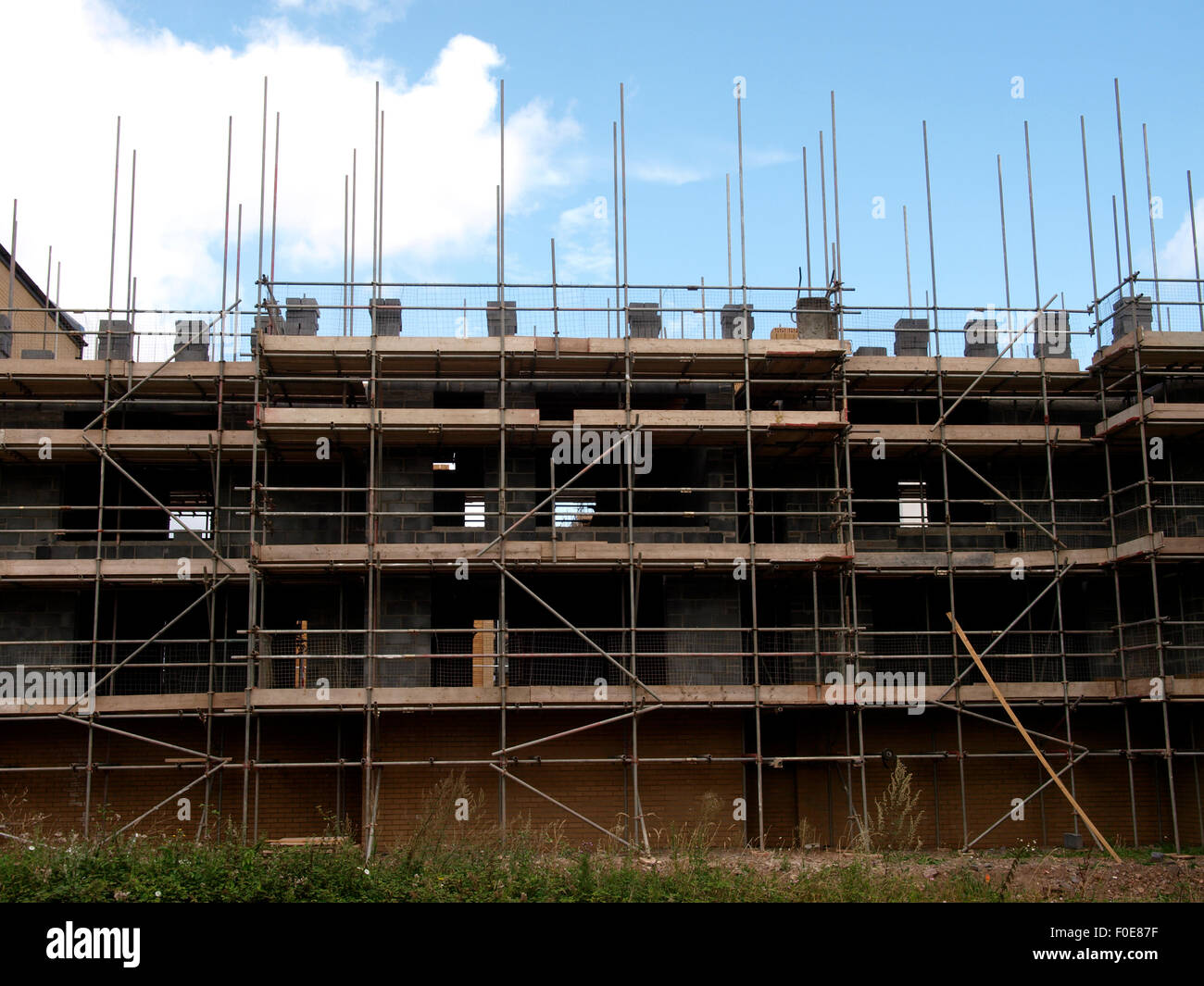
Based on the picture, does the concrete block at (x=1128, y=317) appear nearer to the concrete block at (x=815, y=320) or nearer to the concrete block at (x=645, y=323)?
the concrete block at (x=815, y=320)

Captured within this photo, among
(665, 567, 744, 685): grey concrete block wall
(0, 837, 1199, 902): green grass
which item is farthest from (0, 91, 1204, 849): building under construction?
(0, 837, 1199, 902): green grass

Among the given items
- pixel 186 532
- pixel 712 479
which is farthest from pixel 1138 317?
pixel 186 532

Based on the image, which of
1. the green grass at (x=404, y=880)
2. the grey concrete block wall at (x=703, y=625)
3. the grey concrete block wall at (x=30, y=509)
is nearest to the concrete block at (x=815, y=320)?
the grey concrete block wall at (x=703, y=625)

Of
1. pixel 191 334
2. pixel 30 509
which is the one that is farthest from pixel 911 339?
pixel 30 509

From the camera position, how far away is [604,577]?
20.2 m

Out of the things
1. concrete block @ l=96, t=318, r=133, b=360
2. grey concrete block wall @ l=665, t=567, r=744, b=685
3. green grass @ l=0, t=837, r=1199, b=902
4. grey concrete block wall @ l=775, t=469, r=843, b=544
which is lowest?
green grass @ l=0, t=837, r=1199, b=902

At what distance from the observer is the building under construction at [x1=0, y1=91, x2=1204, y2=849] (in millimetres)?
18703

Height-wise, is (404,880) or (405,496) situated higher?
(405,496)

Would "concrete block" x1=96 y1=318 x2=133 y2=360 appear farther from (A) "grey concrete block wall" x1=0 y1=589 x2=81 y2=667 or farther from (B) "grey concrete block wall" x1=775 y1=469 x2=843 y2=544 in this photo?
(B) "grey concrete block wall" x1=775 y1=469 x2=843 y2=544

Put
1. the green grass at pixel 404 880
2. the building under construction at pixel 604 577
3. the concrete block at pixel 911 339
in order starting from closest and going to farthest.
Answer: the green grass at pixel 404 880
the building under construction at pixel 604 577
the concrete block at pixel 911 339

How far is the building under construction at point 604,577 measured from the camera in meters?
18.7

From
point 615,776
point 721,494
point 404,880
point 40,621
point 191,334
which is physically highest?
point 191,334

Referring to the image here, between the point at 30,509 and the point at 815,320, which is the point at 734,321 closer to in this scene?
the point at 815,320
